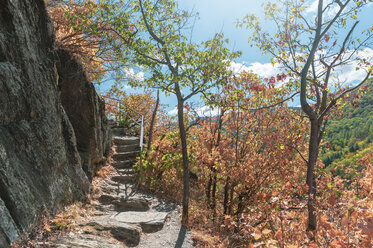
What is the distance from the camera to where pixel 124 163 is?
9859mm

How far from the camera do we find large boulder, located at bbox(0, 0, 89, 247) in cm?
391

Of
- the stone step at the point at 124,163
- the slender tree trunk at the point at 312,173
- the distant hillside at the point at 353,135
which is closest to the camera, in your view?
the slender tree trunk at the point at 312,173

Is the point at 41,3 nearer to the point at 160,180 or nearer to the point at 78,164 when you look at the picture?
the point at 78,164

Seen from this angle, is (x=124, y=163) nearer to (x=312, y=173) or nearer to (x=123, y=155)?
(x=123, y=155)

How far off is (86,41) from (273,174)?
8098 millimetres

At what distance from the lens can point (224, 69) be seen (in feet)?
22.2

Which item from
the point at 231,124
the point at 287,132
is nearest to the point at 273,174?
the point at 287,132

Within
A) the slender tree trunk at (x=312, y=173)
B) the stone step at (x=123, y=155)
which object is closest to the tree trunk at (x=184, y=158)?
the slender tree trunk at (x=312, y=173)

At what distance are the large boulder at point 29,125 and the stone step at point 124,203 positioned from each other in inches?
52.9

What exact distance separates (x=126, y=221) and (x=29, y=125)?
343 centimetres

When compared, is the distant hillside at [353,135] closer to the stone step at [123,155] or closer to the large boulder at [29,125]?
the stone step at [123,155]

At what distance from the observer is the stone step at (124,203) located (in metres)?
7.29

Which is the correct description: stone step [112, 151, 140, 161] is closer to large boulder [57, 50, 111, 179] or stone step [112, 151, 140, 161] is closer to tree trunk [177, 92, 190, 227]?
large boulder [57, 50, 111, 179]

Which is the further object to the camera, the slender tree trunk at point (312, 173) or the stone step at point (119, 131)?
the stone step at point (119, 131)
